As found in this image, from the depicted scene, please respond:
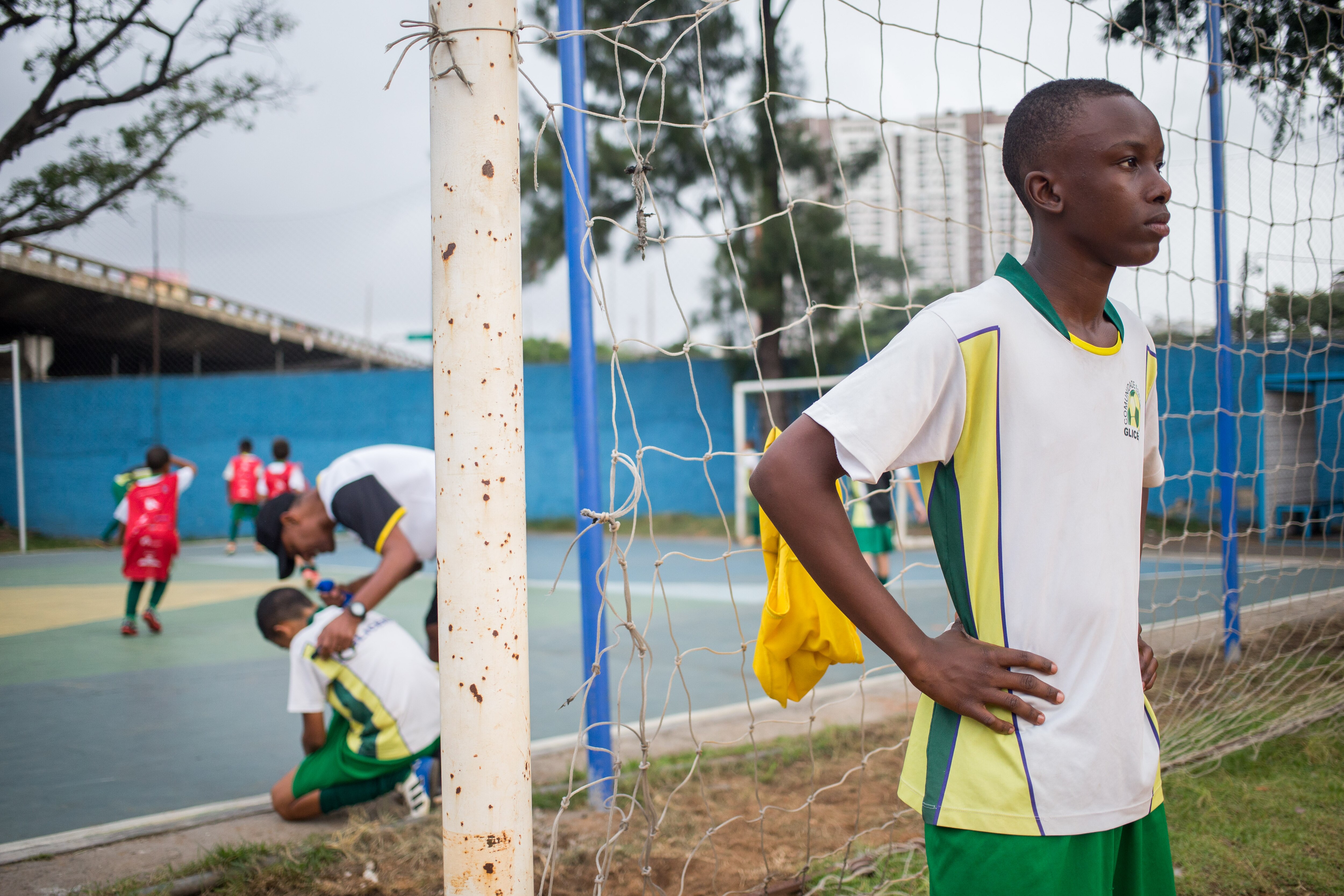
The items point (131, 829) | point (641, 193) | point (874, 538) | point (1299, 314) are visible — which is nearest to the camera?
point (641, 193)

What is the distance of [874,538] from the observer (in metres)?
7.26

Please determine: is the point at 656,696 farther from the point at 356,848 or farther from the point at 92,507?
the point at 92,507

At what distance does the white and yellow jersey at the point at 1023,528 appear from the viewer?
1151 millimetres

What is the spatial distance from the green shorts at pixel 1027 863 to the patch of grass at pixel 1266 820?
131 centimetres

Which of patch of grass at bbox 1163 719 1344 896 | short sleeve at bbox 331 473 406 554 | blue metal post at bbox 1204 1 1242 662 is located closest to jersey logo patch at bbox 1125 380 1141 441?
patch of grass at bbox 1163 719 1344 896

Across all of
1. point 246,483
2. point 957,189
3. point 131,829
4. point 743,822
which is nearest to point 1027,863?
point 743,822

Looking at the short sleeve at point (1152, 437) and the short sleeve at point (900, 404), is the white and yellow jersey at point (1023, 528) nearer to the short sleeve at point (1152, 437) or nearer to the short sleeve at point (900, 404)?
the short sleeve at point (900, 404)

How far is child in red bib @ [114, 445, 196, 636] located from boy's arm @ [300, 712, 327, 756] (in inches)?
168

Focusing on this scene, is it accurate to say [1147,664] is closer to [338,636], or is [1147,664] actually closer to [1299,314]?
[338,636]

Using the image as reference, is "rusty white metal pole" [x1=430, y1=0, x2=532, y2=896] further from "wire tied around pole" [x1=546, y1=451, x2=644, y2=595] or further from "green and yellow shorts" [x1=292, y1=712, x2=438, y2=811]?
"green and yellow shorts" [x1=292, y1=712, x2=438, y2=811]

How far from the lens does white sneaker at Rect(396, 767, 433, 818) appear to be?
10.2 ft

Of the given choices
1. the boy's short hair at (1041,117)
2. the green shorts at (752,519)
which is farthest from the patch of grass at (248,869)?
the green shorts at (752,519)

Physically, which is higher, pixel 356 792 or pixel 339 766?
pixel 339 766

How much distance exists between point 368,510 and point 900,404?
2543 millimetres
